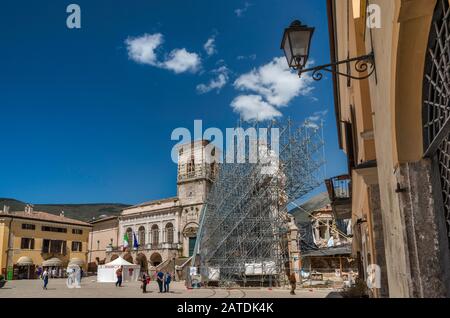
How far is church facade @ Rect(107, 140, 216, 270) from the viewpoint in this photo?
153 ft

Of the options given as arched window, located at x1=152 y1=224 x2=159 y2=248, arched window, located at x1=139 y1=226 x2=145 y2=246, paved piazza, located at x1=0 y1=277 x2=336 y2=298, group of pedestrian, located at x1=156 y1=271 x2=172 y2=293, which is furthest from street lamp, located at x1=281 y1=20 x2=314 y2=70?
arched window, located at x1=139 y1=226 x2=145 y2=246

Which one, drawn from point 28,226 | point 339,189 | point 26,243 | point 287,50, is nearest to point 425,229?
point 287,50

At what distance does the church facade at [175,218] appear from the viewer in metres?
46.6

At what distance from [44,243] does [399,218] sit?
162 ft

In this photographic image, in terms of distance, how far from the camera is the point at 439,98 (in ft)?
9.04

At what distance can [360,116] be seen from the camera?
7.31 metres

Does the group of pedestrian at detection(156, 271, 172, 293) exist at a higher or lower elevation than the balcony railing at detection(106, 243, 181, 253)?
lower

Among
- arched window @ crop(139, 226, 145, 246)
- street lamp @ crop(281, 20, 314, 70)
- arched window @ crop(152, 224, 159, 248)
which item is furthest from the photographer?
arched window @ crop(139, 226, 145, 246)

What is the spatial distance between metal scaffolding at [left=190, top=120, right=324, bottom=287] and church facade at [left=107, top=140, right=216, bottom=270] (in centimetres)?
1292

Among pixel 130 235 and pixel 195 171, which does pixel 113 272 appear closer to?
pixel 195 171

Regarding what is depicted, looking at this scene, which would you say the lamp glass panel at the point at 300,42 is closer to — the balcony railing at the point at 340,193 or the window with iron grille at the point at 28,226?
the balcony railing at the point at 340,193

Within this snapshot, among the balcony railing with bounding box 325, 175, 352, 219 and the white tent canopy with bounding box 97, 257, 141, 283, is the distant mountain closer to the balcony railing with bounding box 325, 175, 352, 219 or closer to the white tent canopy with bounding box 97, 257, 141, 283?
the white tent canopy with bounding box 97, 257, 141, 283
